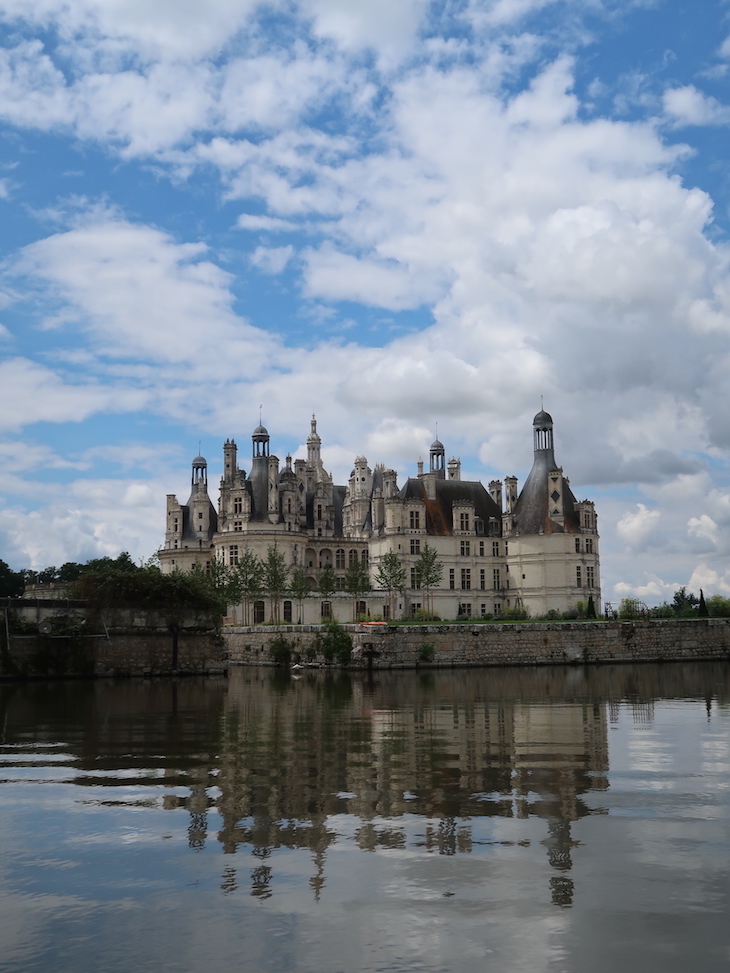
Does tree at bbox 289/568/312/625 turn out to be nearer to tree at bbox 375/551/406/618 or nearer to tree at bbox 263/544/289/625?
tree at bbox 263/544/289/625

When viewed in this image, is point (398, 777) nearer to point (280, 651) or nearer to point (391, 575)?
point (280, 651)

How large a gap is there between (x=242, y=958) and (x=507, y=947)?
195 centimetres

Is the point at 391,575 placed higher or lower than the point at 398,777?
higher

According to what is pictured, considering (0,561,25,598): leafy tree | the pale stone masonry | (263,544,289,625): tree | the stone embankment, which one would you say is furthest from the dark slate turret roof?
(0,561,25,598): leafy tree

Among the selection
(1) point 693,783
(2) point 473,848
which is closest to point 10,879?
(2) point 473,848

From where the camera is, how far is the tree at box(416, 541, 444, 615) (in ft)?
217

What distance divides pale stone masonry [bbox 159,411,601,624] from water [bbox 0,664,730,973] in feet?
163

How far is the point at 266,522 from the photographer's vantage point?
74000 millimetres

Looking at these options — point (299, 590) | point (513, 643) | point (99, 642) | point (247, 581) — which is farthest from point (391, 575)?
point (99, 642)

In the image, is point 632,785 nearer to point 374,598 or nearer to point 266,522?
point 374,598

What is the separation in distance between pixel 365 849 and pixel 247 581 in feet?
187

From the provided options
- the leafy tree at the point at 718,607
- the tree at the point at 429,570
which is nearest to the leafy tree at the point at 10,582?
the tree at the point at 429,570

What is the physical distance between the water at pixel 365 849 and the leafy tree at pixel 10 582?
82878 mm

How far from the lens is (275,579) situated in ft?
210
